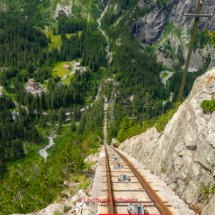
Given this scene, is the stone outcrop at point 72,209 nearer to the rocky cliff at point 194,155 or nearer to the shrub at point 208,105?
the rocky cliff at point 194,155

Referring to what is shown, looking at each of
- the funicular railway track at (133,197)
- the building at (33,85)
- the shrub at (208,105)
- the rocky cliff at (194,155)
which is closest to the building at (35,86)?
the building at (33,85)

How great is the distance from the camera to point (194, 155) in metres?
12.1

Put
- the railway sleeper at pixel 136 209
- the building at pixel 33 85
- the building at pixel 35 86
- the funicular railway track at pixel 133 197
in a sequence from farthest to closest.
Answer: the building at pixel 33 85 → the building at pixel 35 86 → the funicular railway track at pixel 133 197 → the railway sleeper at pixel 136 209

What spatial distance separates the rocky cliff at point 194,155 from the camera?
10.3 meters

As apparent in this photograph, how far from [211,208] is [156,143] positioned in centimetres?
1205

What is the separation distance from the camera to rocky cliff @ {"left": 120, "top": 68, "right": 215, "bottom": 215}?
33.7ft

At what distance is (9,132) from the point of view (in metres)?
122

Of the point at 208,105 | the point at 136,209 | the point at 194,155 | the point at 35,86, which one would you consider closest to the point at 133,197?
the point at 136,209

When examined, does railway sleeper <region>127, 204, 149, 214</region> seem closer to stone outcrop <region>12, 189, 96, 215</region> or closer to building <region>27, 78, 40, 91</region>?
stone outcrop <region>12, 189, 96, 215</region>

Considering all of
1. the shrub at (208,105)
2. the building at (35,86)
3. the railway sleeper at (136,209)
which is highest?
the shrub at (208,105)

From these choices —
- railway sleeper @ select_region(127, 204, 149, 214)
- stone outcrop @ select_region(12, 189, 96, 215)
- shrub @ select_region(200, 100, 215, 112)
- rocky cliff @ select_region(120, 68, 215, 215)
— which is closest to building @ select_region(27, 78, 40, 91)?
rocky cliff @ select_region(120, 68, 215, 215)

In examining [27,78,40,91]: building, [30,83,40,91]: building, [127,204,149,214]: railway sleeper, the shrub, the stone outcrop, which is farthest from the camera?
[27,78,40,91]: building

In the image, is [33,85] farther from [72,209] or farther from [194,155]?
[194,155]

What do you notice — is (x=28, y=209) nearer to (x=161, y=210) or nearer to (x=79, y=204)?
(x=79, y=204)
